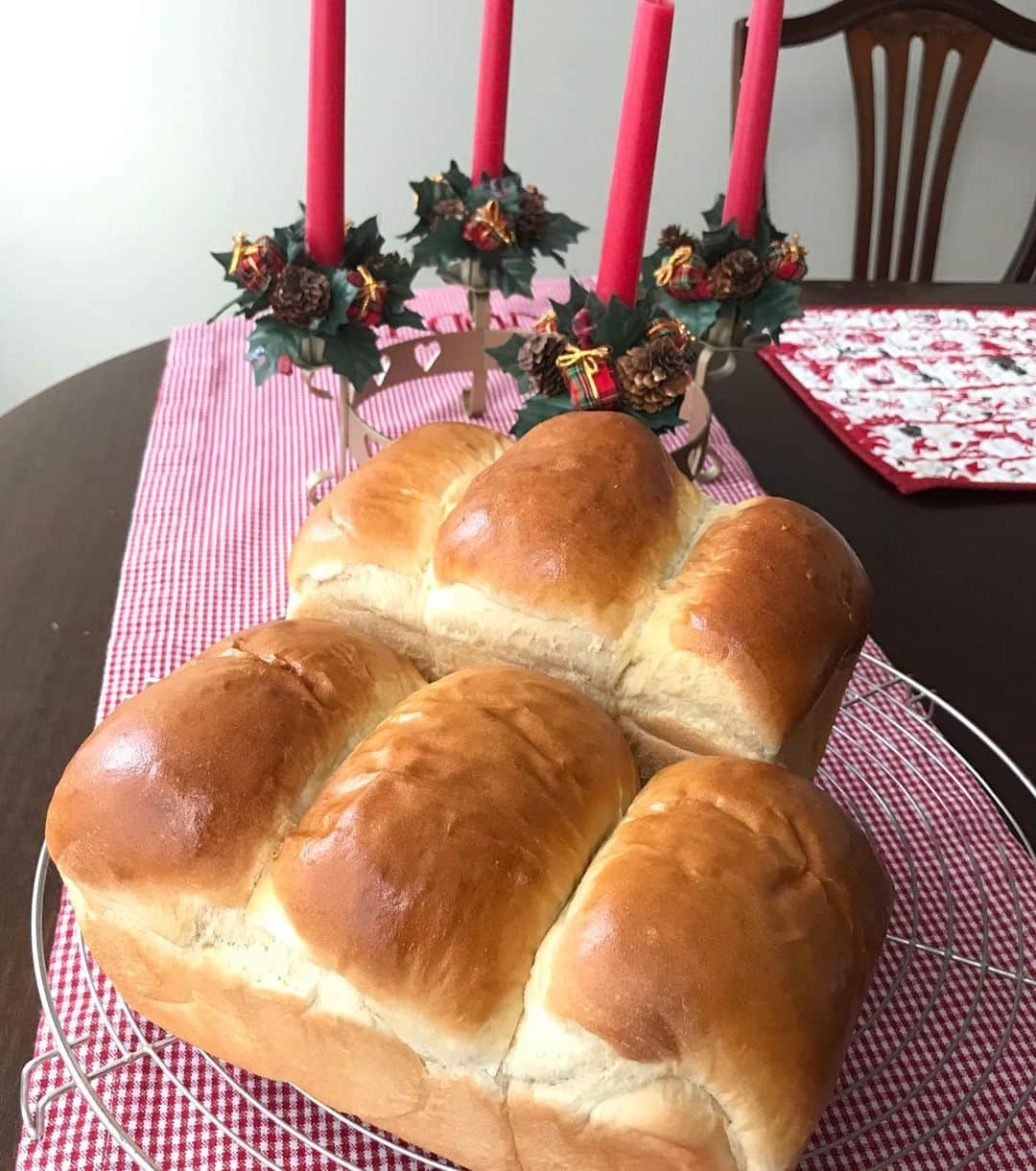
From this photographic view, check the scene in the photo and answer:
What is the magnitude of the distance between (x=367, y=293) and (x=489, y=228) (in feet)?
0.74

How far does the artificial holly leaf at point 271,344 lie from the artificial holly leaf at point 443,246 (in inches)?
9.2

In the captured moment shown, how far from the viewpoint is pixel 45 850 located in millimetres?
634

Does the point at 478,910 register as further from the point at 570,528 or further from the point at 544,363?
the point at 544,363

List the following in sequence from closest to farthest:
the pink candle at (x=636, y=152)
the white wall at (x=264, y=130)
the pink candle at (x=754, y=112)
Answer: the pink candle at (x=636, y=152), the pink candle at (x=754, y=112), the white wall at (x=264, y=130)

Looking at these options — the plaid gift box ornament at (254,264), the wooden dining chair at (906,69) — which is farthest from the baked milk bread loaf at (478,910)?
the wooden dining chair at (906,69)

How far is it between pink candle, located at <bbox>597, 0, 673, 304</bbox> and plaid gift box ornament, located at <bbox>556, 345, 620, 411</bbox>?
112 mm

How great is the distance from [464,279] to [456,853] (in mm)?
846

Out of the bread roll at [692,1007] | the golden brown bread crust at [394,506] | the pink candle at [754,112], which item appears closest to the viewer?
the bread roll at [692,1007]

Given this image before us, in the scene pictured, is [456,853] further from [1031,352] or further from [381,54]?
[381,54]

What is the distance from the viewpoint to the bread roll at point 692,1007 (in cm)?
48

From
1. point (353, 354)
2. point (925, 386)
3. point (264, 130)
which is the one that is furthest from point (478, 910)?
point (264, 130)

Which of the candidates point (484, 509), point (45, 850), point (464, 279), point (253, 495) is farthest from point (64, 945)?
point (464, 279)

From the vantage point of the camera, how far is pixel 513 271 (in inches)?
46.6

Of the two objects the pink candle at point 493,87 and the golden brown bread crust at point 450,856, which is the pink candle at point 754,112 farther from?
the golden brown bread crust at point 450,856
